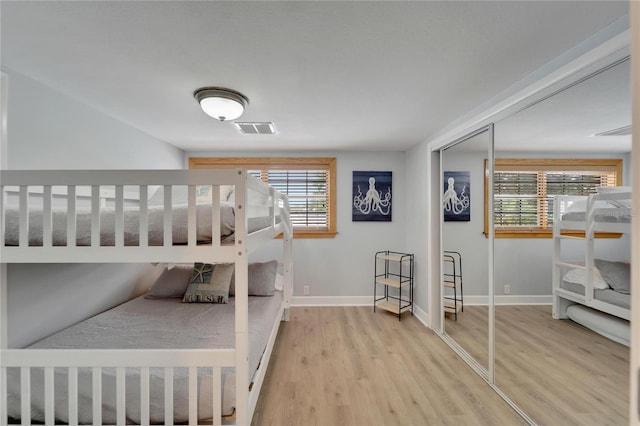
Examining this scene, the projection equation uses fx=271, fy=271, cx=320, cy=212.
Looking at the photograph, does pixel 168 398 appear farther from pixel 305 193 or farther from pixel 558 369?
pixel 305 193

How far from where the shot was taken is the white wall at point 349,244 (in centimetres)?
370

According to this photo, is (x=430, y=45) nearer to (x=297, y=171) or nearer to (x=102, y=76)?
(x=102, y=76)

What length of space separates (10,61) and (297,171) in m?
2.65

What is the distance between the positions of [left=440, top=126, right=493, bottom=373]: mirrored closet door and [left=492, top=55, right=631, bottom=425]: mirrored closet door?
0.60ft

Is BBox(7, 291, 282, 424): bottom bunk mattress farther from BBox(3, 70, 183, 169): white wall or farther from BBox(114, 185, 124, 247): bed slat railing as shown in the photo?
BBox(3, 70, 183, 169): white wall

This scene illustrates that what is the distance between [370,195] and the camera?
371cm

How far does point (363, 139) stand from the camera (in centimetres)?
312

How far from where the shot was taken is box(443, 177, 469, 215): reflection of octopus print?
255 cm

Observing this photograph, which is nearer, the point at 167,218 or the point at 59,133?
the point at 167,218

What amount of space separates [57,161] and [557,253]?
3.33 meters

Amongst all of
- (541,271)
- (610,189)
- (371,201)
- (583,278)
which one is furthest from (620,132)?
(371,201)

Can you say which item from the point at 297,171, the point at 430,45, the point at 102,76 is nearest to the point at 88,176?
the point at 102,76

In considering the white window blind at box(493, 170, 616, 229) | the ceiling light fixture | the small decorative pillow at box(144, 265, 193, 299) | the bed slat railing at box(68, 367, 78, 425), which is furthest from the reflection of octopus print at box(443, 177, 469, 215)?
the bed slat railing at box(68, 367, 78, 425)

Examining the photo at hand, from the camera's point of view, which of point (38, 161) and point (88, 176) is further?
point (38, 161)
